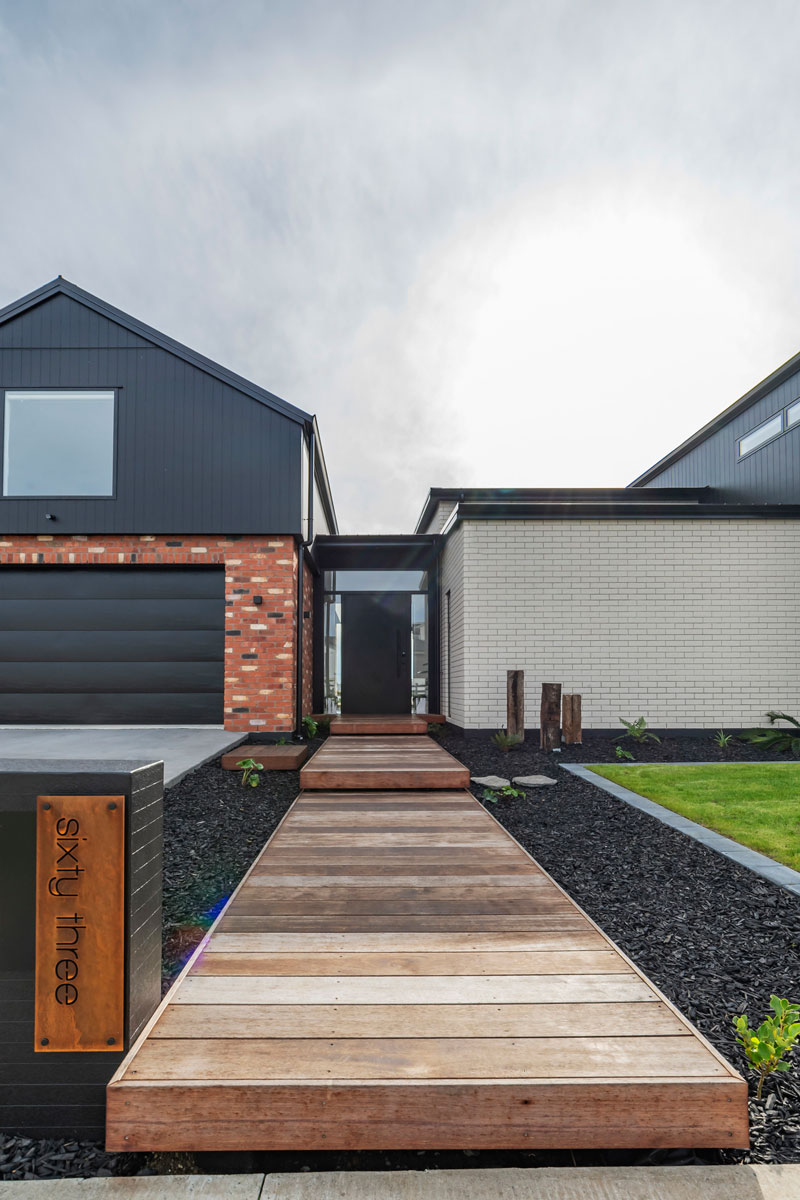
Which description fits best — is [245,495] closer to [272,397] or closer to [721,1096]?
[272,397]

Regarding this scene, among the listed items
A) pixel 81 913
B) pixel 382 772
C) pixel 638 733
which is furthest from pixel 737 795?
pixel 81 913

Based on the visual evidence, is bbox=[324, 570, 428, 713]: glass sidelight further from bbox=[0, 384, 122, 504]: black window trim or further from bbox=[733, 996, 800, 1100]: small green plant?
bbox=[733, 996, 800, 1100]: small green plant

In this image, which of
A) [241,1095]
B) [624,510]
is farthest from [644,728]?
[241,1095]

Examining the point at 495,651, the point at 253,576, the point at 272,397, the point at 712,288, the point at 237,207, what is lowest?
the point at 495,651

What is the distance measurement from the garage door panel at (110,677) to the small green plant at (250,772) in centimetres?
283

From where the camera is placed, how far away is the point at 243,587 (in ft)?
28.1

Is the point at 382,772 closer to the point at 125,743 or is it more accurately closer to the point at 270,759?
the point at 270,759

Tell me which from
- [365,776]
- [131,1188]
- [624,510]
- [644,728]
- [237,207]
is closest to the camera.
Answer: [131,1188]

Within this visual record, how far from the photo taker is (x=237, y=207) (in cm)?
1141

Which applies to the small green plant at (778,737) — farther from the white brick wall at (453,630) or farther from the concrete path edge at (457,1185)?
the concrete path edge at (457,1185)

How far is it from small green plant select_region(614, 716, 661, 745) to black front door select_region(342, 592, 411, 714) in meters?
4.32

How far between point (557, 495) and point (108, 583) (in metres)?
9.88

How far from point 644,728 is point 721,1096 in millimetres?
7439

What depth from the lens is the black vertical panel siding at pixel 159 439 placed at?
28.1ft
